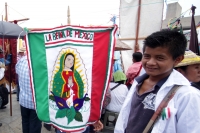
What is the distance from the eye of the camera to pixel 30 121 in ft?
Result: 7.88

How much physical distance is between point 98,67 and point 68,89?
371 mm

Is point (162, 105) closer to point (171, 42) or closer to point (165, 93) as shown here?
point (165, 93)

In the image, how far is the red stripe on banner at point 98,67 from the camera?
1.47m

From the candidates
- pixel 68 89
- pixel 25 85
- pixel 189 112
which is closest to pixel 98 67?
pixel 68 89

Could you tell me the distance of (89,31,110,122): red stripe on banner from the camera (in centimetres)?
147

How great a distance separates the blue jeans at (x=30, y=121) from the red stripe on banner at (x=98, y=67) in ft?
4.26

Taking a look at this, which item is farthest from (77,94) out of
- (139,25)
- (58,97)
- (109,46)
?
(139,25)

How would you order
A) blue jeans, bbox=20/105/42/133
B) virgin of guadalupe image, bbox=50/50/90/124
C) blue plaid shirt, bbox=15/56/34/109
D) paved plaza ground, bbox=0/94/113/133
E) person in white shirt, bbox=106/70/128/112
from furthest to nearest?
1. paved plaza ground, bbox=0/94/113/133
2. person in white shirt, bbox=106/70/128/112
3. blue jeans, bbox=20/105/42/133
4. blue plaid shirt, bbox=15/56/34/109
5. virgin of guadalupe image, bbox=50/50/90/124

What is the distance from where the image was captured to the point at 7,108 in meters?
4.39

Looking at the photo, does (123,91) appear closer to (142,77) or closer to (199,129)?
(142,77)

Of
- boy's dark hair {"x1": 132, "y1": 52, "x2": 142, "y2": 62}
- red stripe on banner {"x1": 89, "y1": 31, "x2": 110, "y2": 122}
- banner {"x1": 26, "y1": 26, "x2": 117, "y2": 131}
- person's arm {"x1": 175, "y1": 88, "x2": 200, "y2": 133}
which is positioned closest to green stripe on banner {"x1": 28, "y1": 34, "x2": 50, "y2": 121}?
banner {"x1": 26, "y1": 26, "x2": 117, "y2": 131}

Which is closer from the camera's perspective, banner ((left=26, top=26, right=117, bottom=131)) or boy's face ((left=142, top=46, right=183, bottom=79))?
boy's face ((left=142, top=46, right=183, bottom=79))

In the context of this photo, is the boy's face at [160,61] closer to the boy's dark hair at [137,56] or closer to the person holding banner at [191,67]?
the person holding banner at [191,67]

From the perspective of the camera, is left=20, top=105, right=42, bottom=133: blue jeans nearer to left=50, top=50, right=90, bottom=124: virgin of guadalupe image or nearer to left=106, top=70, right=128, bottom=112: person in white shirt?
left=50, top=50, right=90, bottom=124: virgin of guadalupe image
